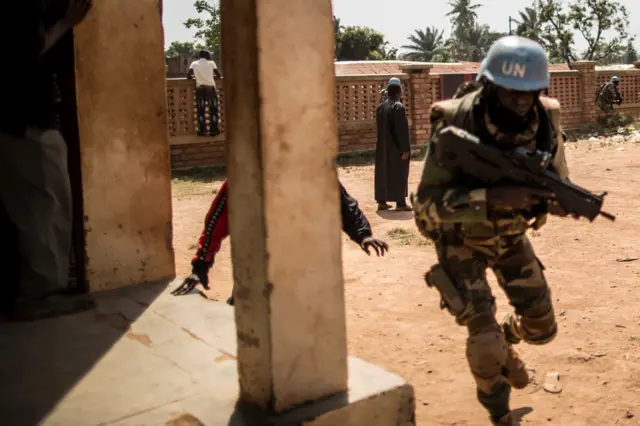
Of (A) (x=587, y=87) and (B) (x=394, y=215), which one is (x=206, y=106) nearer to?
(B) (x=394, y=215)

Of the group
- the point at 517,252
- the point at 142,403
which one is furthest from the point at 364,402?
the point at 517,252

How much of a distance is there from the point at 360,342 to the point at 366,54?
3580 cm

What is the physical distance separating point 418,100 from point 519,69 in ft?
43.1

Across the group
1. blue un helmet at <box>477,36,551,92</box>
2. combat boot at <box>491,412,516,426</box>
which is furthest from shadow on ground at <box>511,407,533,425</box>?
blue un helmet at <box>477,36,551,92</box>

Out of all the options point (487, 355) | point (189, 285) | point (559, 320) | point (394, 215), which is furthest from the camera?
point (394, 215)

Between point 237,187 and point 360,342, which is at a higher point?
point 237,187

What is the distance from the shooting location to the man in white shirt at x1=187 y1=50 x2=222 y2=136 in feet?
42.5

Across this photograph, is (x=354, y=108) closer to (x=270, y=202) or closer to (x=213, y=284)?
(x=213, y=284)

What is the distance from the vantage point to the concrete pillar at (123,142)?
12.1 feet

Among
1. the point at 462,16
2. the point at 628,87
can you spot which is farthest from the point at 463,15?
the point at 628,87

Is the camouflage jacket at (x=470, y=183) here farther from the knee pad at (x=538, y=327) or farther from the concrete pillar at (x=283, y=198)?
the concrete pillar at (x=283, y=198)

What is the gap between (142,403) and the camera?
7.98ft

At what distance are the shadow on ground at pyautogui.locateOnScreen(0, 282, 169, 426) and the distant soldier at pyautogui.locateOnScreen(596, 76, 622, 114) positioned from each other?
1803cm

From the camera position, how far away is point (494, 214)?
293 cm
